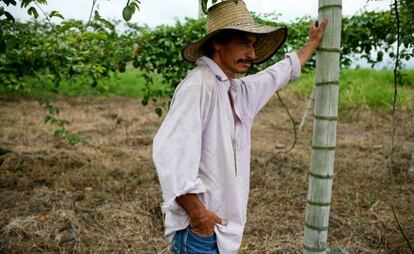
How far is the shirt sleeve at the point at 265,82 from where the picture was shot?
217cm

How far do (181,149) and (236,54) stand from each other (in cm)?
54

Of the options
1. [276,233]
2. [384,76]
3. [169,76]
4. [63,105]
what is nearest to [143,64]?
[169,76]

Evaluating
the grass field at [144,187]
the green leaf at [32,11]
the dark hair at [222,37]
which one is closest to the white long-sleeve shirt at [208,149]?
the dark hair at [222,37]

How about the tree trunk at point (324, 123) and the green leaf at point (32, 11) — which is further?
the green leaf at point (32, 11)

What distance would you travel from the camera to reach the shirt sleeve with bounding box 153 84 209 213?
174 cm

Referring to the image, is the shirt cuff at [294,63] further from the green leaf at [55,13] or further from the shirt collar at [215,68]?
the green leaf at [55,13]

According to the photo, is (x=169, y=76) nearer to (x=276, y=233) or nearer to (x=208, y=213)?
(x=276, y=233)

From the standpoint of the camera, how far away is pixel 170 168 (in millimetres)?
1748

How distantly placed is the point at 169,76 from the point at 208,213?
12.2 feet

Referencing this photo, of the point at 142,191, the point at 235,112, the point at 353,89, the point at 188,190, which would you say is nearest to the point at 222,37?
the point at 235,112

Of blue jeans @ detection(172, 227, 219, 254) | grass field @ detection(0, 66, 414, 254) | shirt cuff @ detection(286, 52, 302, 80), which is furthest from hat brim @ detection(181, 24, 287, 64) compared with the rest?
grass field @ detection(0, 66, 414, 254)

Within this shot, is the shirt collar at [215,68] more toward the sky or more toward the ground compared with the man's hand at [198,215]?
more toward the sky

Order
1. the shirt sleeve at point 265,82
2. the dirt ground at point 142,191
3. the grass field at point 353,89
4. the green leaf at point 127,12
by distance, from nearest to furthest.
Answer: the green leaf at point 127,12, the shirt sleeve at point 265,82, the dirt ground at point 142,191, the grass field at point 353,89

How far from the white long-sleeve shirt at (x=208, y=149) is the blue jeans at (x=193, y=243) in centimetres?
3
